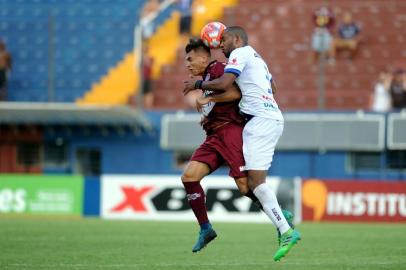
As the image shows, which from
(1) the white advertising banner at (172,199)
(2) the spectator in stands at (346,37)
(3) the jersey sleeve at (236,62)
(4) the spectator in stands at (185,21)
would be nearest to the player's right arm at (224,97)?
(3) the jersey sleeve at (236,62)

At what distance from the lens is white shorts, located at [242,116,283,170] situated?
10.4m

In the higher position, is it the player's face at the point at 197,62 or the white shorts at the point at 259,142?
the player's face at the point at 197,62

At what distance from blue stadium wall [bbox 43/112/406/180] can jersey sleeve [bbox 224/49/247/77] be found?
1557 centimetres

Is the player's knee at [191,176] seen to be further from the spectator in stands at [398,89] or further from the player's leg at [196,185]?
the spectator in stands at [398,89]

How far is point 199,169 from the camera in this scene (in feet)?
35.0

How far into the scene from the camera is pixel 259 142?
1045 centimetres

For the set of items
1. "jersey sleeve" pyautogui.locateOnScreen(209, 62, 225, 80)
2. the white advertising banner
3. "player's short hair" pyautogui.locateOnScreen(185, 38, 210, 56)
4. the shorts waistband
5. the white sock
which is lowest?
the white advertising banner

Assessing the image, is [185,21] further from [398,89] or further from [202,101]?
[202,101]

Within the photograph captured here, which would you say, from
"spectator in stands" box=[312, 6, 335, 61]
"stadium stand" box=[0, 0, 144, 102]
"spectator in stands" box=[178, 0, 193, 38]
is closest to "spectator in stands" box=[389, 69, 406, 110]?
"spectator in stands" box=[312, 6, 335, 61]

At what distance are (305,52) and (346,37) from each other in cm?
136

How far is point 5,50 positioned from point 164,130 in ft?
18.3

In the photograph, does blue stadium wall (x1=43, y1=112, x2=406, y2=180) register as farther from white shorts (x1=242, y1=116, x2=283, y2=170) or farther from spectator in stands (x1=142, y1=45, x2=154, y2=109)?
white shorts (x1=242, y1=116, x2=283, y2=170)

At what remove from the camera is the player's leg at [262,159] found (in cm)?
1035

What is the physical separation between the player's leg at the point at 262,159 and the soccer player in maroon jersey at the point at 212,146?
0.51 feet
